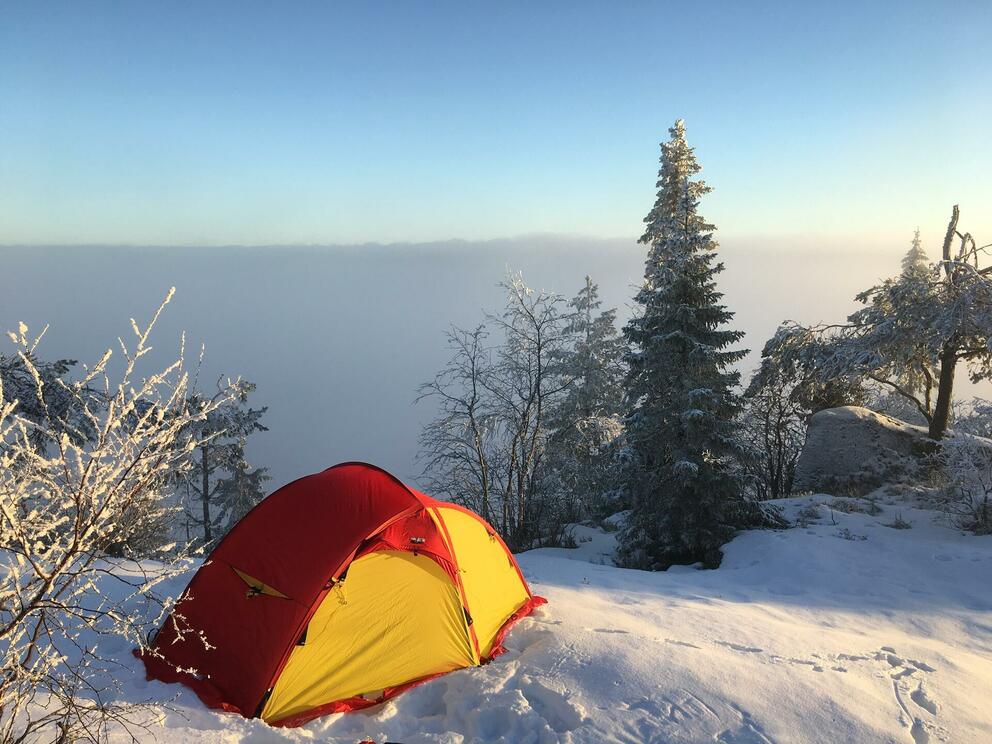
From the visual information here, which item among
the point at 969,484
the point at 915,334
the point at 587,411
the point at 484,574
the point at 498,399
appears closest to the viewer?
the point at 484,574

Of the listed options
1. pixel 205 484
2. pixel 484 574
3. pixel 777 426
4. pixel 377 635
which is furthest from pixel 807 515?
pixel 205 484

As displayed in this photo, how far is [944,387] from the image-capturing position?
1452 centimetres

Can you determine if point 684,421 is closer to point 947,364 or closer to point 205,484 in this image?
point 947,364

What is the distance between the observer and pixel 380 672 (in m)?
5.63

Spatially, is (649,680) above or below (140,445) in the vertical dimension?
below

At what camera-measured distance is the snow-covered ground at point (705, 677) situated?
466 cm

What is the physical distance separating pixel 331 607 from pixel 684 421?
321 inches

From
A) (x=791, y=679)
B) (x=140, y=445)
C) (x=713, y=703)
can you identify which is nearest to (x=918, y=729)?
(x=791, y=679)

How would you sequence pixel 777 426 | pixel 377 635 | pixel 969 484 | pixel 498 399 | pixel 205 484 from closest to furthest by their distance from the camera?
1. pixel 377 635
2. pixel 969 484
3. pixel 498 399
4. pixel 777 426
5. pixel 205 484

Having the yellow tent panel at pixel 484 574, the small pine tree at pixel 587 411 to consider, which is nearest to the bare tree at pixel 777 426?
the small pine tree at pixel 587 411

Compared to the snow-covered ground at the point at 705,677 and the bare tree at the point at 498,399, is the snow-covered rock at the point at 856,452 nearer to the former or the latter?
the snow-covered ground at the point at 705,677

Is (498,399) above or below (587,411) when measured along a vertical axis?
above

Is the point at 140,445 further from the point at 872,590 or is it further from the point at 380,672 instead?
the point at 872,590

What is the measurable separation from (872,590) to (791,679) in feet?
16.5
